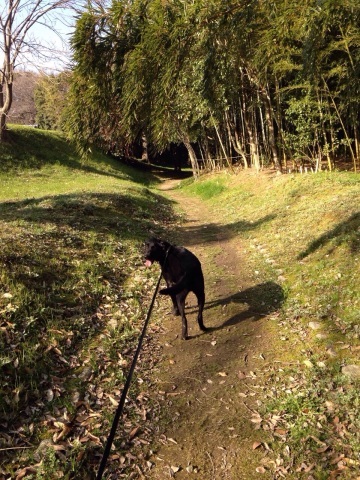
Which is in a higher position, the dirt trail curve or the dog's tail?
the dog's tail

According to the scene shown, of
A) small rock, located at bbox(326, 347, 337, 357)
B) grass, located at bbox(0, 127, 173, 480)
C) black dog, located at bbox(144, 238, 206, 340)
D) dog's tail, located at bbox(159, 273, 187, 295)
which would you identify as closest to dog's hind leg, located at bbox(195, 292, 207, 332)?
black dog, located at bbox(144, 238, 206, 340)

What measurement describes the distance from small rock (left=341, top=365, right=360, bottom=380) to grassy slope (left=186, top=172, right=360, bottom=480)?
0.22ft

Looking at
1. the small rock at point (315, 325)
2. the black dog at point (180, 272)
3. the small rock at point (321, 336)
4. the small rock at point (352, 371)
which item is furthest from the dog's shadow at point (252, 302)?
the small rock at point (352, 371)

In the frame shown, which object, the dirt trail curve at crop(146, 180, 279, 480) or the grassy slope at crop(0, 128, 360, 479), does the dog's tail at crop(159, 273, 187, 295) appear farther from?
the grassy slope at crop(0, 128, 360, 479)

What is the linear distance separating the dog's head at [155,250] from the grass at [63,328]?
1.07m

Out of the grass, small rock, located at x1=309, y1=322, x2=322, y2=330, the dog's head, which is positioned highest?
the dog's head

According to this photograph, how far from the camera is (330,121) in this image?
12.9m

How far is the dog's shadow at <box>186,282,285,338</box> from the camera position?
576cm

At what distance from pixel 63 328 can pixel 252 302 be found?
3.11 metres

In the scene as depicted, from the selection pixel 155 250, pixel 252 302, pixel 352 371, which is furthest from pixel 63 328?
pixel 352 371

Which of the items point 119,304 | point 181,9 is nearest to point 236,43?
point 181,9

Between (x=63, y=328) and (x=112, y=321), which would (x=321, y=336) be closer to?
(x=112, y=321)

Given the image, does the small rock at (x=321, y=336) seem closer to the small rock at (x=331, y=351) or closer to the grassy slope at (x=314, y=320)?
the grassy slope at (x=314, y=320)

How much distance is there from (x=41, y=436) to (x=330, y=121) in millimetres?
13054
